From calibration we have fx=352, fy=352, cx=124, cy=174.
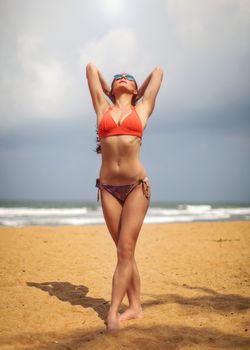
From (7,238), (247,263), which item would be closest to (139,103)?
(247,263)

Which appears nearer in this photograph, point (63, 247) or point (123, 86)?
point (123, 86)

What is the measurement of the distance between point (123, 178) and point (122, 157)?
23cm

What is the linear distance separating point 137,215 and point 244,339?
1.59 m

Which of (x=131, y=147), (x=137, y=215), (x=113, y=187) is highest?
(x=131, y=147)

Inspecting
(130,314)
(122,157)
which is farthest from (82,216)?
(122,157)

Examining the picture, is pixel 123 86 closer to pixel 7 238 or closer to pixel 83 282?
pixel 83 282

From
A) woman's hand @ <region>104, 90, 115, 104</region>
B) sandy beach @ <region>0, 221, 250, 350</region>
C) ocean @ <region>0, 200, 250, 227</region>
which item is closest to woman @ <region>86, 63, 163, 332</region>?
woman's hand @ <region>104, 90, 115, 104</region>

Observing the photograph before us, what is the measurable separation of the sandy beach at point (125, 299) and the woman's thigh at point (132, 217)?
906 millimetres

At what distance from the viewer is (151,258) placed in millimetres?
9047

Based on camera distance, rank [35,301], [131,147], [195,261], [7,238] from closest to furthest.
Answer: [131,147], [35,301], [195,261], [7,238]

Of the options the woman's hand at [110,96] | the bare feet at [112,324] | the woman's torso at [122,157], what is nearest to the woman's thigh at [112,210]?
the woman's torso at [122,157]

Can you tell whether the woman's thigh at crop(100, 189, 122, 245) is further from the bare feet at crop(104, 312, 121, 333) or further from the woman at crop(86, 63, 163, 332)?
the bare feet at crop(104, 312, 121, 333)

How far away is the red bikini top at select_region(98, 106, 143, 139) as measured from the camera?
149 inches

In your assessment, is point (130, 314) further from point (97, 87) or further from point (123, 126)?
point (97, 87)
